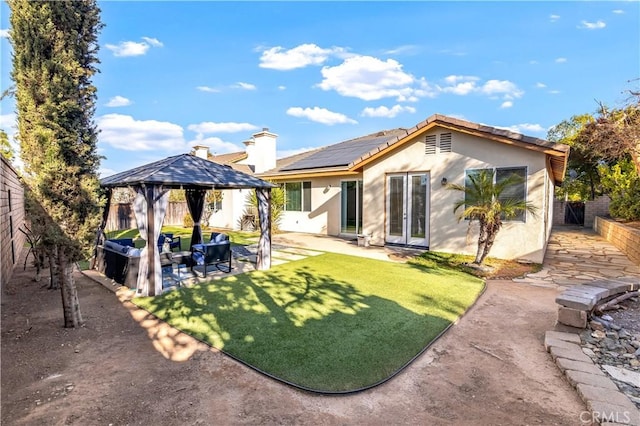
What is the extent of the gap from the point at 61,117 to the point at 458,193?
409 inches

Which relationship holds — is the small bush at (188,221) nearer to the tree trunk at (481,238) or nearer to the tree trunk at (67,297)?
the tree trunk at (67,297)

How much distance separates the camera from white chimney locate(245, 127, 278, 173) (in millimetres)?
20188

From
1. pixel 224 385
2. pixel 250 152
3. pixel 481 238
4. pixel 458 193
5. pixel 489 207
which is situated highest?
pixel 250 152

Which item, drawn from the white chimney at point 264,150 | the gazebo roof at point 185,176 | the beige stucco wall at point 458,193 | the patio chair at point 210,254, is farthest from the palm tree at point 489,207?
the white chimney at point 264,150

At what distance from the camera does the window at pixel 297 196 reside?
16.7 m

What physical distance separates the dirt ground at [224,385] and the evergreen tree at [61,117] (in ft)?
3.89

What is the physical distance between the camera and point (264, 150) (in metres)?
20.2

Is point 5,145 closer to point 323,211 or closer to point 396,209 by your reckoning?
point 323,211

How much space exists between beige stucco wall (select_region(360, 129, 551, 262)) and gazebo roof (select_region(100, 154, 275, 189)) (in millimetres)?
5554

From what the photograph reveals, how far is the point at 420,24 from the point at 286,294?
1139 centimetres

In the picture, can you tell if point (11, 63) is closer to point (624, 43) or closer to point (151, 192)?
point (151, 192)

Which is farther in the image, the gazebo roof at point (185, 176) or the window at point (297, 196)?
the window at point (297, 196)

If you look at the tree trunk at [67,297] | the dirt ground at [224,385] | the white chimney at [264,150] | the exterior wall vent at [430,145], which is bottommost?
the dirt ground at [224,385]

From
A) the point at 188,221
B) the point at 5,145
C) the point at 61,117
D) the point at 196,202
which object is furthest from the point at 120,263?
the point at 5,145
